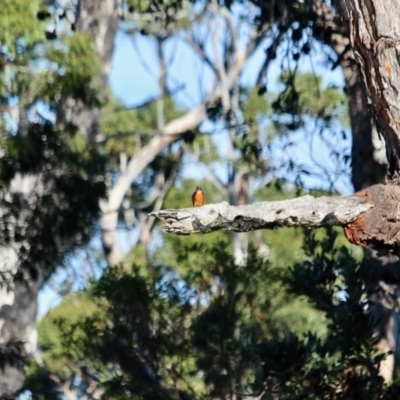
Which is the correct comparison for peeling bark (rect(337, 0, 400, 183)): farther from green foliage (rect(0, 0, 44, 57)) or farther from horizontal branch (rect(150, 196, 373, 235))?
green foliage (rect(0, 0, 44, 57))

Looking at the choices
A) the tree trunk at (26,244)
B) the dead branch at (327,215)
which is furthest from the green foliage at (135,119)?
the dead branch at (327,215)

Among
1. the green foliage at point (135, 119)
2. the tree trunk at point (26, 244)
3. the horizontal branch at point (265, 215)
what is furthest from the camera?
the green foliage at point (135, 119)

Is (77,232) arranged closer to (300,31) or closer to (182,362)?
(182,362)

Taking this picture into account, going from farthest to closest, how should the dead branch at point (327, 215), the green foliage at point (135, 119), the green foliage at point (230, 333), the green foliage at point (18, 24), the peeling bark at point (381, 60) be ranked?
the green foliage at point (135, 119) < the green foliage at point (18, 24) < the green foliage at point (230, 333) < the peeling bark at point (381, 60) < the dead branch at point (327, 215)

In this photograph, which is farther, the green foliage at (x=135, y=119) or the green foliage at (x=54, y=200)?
Answer: the green foliage at (x=135, y=119)

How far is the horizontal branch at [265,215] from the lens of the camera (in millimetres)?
4797

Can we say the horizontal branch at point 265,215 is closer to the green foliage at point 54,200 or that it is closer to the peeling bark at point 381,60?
the peeling bark at point 381,60

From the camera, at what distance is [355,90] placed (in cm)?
1074

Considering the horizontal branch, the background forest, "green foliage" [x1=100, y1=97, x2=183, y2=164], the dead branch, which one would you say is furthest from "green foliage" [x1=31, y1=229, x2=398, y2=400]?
"green foliage" [x1=100, y1=97, x2=183, y2=164]

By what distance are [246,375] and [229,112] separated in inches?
121

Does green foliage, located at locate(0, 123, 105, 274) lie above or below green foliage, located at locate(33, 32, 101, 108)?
below

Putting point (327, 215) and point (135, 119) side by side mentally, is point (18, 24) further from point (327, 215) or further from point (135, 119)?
point (135, 119)

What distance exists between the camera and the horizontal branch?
15.7 feet

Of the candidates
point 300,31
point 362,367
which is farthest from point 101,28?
point 362,367
